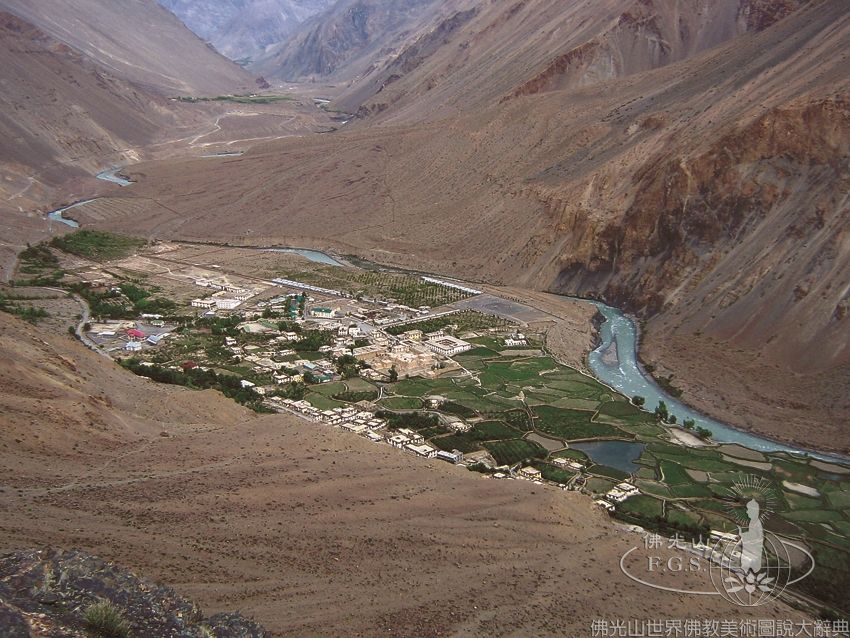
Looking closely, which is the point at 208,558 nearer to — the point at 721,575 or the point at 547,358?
the point at 721,575

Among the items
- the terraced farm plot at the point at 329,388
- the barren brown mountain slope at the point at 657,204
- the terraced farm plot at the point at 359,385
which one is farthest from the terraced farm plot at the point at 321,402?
the barren brown mountain slope at the point at 657,204

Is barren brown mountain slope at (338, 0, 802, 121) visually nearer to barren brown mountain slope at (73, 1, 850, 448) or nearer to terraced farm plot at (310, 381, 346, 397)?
barren brown mountain slope at (73, 1, 850, 448)

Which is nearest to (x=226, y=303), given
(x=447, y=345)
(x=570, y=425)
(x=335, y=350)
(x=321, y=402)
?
(x=335, y=350)

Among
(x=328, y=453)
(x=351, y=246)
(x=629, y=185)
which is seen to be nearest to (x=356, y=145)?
(x=351, y=246)

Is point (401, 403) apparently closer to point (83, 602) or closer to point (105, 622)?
point (83, 602)

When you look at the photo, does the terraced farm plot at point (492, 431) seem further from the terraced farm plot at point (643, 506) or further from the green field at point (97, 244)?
the green field at point (97, 244)

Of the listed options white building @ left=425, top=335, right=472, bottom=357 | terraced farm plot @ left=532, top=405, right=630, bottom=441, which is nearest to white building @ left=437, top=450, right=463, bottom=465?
terraced farm plot @ left=532, top=405, right=630, bottom=441
